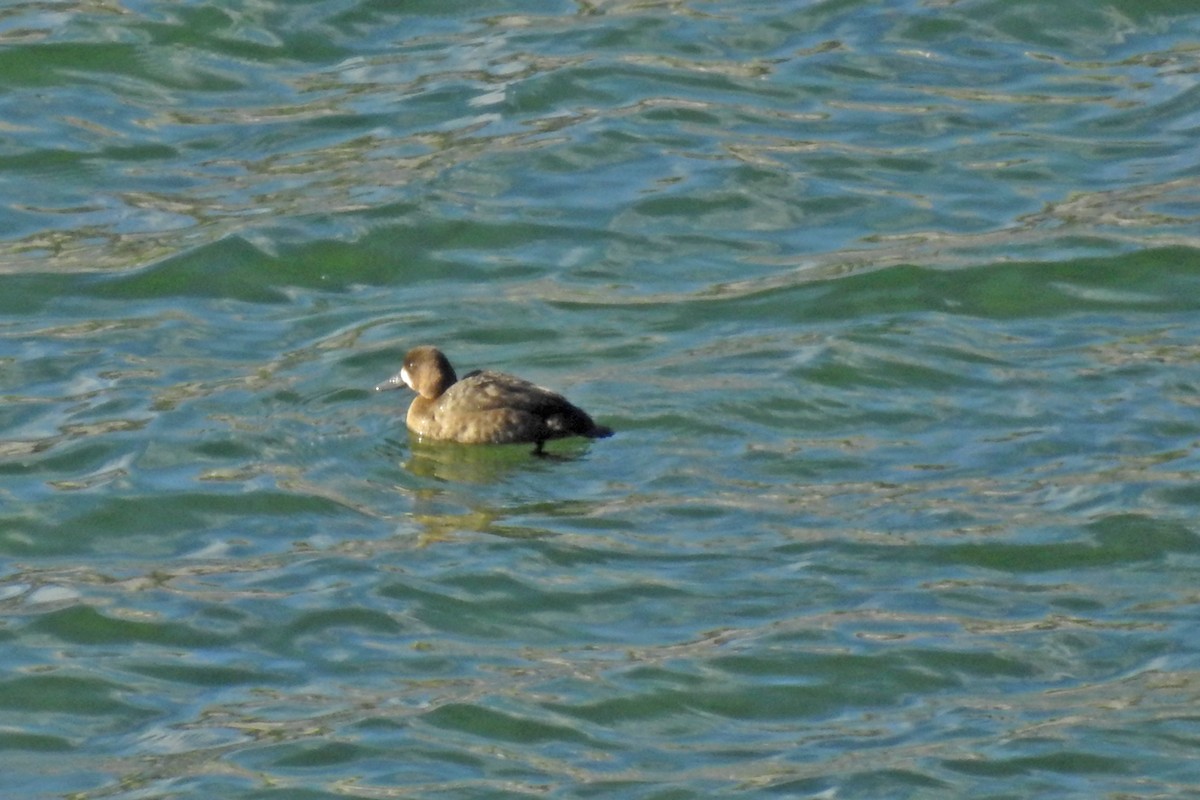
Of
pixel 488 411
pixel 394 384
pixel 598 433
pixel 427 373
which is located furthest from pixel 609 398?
→ pixel 394 384

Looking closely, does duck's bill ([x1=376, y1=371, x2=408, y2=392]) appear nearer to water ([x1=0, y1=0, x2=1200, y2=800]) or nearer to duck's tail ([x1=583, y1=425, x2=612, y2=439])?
water ([x1=0, y1=0, x2=1200, y2=800])

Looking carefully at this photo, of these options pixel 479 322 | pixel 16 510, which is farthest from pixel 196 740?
pixel 479 322

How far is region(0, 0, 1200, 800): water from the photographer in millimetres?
9211

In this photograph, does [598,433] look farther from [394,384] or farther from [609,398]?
[394,384]

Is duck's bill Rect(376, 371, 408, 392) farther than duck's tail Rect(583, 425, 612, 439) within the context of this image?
Yes

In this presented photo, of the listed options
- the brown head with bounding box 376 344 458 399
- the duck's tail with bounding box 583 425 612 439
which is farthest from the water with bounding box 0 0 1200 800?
Answer: the brown head with bounding box 376 344 458 399

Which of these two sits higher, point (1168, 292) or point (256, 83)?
point (256, 83)

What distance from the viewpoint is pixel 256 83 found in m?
16.7

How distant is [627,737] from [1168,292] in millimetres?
5578

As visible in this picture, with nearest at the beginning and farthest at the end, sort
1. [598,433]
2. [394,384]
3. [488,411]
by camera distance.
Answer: [598,433]
[488,411]
[394,384]

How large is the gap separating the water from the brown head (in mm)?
287

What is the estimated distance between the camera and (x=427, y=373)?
11984mm

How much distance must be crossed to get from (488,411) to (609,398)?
29.3 inches

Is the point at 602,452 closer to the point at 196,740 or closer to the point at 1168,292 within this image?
the point at 196,740
